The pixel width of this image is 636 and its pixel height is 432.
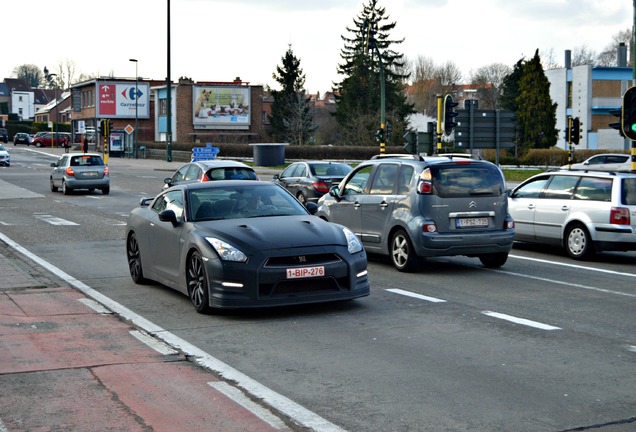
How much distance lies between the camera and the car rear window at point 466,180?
13.3 metres

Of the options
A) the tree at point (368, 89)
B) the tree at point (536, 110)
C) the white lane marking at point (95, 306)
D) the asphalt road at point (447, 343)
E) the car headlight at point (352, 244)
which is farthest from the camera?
the tree at point (368, 89)

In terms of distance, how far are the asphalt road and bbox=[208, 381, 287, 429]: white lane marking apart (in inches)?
11.6

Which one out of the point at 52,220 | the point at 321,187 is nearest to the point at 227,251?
the point at 52,220

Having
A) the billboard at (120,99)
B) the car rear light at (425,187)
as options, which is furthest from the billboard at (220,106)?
the car rear light at (425,187)

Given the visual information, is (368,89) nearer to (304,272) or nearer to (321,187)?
(321,187)

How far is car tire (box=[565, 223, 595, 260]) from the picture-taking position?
601 inches

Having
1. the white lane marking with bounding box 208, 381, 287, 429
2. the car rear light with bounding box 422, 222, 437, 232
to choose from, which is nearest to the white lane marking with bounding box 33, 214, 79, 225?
the car rear light with bounding box 422, 222, 437, 232

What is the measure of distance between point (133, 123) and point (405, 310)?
301 ft

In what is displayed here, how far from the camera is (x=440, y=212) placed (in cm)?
1317

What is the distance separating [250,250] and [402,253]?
14.2 ft

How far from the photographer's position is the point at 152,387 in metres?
6.83

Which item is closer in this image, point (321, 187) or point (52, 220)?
point (52, 220)

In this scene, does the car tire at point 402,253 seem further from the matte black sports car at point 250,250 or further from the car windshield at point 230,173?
the car windshield at point 230,173

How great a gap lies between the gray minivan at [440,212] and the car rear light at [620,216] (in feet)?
7.96
